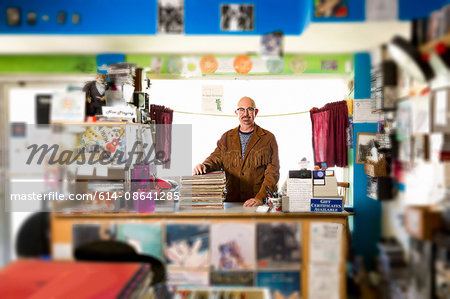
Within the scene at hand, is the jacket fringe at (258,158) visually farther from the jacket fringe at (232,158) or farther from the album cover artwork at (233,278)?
the album cover artwork at (233,278)

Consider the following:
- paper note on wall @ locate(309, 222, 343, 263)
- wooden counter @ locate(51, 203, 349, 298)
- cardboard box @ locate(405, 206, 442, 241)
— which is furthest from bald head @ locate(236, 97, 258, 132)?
cardboard box @ locate(405, 206, 442, 241)

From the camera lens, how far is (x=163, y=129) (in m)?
1.13

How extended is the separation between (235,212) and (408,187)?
23.9 inches

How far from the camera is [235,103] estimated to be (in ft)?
3.80

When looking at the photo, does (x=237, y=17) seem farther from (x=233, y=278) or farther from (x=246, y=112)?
(x=233, y=278)

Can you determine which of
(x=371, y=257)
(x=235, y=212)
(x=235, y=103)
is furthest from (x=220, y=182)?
(x=371, y=257)

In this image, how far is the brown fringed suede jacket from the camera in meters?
1.24

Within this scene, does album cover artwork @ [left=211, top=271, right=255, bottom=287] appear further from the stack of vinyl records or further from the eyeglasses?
the eyeglasses

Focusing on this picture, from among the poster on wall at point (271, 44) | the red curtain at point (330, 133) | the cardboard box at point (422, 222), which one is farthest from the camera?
the red curtain at point (330, 133)

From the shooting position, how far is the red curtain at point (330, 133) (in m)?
1.15

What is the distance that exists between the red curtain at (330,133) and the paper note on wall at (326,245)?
25cm

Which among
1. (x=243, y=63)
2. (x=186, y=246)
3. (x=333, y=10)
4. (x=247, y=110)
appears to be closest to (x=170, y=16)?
(x=243, y=63)

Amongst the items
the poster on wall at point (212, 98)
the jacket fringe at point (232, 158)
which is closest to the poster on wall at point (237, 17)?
the poster on wall at point (212, 98)

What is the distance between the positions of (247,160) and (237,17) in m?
0.55
